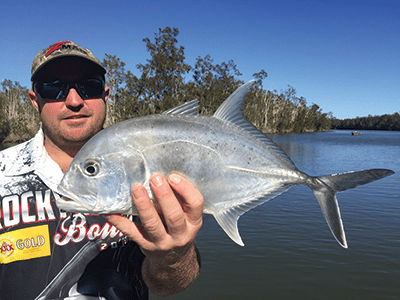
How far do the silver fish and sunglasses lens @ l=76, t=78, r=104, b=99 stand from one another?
1.10 metres

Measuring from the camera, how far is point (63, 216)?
2775 mm

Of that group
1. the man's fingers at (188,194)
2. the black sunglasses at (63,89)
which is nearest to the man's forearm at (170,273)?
the man's fingers at (188,194)

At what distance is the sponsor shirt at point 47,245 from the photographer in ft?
8.51

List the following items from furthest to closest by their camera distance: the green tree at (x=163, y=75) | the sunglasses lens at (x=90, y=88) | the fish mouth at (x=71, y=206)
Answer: the green tree at (x=163, y=75), the sunglasses lens at (x=90, y=88), the fish mouth at (x=71, y=206)

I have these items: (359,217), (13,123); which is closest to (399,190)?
(359,217)

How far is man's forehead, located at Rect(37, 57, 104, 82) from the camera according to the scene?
295 cm

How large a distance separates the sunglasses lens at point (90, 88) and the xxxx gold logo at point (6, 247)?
1531mm

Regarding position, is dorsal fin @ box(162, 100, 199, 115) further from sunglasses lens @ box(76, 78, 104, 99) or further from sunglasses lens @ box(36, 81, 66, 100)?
sunglasses lens @ box(36, 81, 66, 100)

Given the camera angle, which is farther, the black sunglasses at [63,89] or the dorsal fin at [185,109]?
the black sunglasses at [63,89]

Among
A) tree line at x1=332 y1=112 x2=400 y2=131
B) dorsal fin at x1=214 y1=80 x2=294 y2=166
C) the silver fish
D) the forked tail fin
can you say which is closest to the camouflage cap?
the silver fish

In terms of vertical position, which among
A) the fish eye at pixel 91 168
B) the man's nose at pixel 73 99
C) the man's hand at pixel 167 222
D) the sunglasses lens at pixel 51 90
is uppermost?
the sunglasses lens at pixel 51 90

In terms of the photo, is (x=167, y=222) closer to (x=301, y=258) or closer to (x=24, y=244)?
(x=24, y=244)

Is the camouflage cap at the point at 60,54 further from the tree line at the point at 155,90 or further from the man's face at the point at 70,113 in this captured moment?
the tree line at the point at 155,90

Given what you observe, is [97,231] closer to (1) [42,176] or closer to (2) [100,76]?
(1) [42,176]
